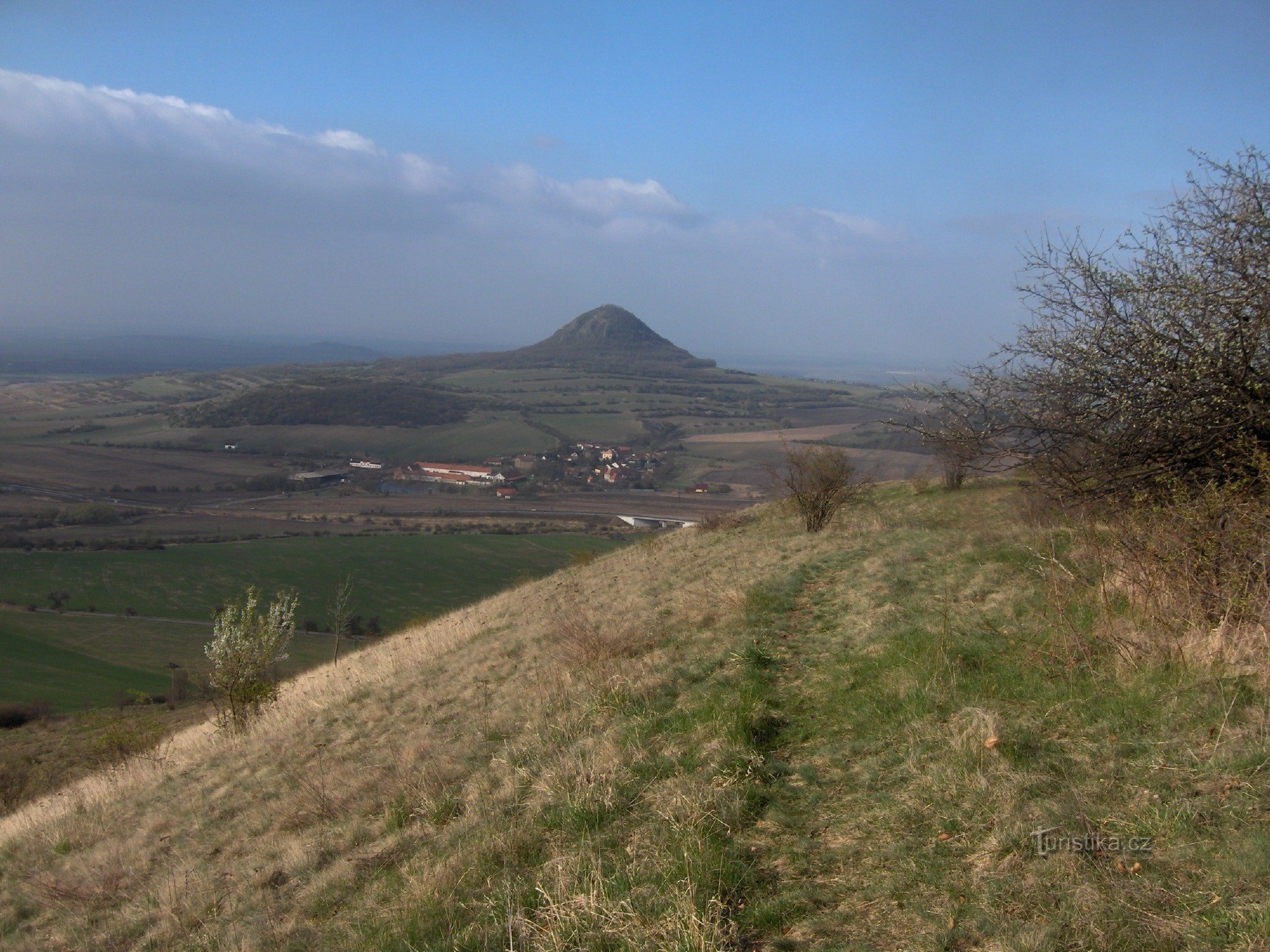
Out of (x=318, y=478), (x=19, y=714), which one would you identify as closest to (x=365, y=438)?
(x=318, y=478)

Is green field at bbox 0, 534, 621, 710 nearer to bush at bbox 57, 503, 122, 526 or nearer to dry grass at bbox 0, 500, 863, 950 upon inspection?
bush at bbox 57, 503, 122, 526

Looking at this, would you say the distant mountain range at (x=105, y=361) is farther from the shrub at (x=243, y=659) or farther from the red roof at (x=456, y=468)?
the shrub at (x=243, y=659)

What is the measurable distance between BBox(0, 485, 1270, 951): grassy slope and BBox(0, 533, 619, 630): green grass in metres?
23.6

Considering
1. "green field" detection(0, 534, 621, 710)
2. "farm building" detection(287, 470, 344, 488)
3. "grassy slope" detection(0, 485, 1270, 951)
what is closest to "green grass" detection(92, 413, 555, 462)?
"farm building" detection(287, 470, 344, 488)

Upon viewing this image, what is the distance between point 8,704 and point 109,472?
42.7 m

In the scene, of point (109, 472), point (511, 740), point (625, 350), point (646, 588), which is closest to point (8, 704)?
point (646, 588)

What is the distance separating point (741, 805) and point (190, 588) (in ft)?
126

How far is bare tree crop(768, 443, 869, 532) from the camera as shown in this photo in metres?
17.2

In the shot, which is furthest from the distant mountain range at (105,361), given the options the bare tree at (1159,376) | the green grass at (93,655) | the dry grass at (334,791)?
the bare tree at (1159,376)

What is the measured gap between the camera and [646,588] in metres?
11.9

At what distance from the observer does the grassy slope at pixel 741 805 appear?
10.5ft

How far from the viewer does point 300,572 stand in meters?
37.2

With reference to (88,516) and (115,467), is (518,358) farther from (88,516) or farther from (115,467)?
(88,516)

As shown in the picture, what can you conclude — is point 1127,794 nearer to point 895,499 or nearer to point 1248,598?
point 1248,598
